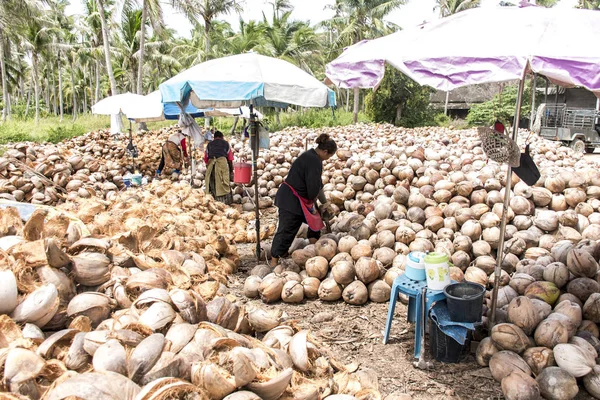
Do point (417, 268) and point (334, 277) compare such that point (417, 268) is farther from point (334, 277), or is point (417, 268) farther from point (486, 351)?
point (334, 277)

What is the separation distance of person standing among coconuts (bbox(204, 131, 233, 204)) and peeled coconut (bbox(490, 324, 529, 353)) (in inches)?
244

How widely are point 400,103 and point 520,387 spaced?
28.0 meters

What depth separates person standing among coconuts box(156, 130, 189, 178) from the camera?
35.3 ft

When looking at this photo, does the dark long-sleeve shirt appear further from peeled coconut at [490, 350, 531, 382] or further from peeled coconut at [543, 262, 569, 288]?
peeled coconut at [490, 350, 531, 382]

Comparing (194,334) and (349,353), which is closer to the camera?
(194,334)

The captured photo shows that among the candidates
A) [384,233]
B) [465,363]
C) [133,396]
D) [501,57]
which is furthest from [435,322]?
[133,396]

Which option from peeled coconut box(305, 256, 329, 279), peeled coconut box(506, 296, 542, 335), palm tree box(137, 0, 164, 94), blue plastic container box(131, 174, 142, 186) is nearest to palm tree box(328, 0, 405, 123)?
palm tree box(137, 0, 164, 94)

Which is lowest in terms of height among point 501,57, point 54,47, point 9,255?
point 9,255

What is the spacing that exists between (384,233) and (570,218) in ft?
7.24

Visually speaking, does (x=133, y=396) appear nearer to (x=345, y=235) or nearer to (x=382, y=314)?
(x=382, y=314)

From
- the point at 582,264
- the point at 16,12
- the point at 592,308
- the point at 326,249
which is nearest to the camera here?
the point at 592,308

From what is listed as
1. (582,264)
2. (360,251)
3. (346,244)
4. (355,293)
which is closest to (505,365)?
(582,264)

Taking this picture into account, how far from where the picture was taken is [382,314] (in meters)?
4.73

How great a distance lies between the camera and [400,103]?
97.0 feet
